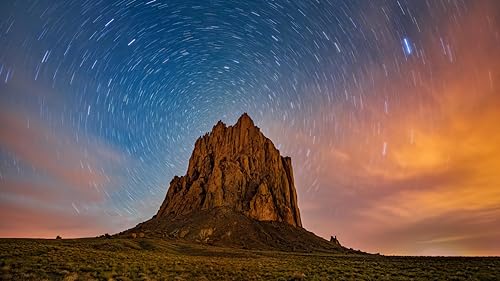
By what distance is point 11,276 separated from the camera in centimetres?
1738

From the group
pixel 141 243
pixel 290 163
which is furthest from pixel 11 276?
pixel 290 163

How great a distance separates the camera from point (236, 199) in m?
127

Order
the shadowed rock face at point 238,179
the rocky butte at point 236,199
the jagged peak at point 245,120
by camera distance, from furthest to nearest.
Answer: the jagged peak at point 245,120 → the shadowed rock face at point 238,179 → the rocky butte at point 236,199

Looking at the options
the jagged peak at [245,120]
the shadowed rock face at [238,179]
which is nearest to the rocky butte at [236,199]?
the shadowed rock face at [238,179]

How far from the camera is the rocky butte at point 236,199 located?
326ft

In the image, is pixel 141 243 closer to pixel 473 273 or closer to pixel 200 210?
pixel 473 273

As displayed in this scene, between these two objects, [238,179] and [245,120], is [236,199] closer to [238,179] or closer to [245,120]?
[238,179]

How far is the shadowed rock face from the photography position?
12462 centimetres

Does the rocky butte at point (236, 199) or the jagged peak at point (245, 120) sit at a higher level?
the jagged peak at point (245, 120)

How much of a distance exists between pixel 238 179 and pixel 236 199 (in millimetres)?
9965

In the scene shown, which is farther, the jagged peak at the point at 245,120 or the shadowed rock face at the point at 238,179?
the jagged peak at the point at 245,120

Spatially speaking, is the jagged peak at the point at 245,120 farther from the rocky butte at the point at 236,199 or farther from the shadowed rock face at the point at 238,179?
the rocky butte at the point at 236,199

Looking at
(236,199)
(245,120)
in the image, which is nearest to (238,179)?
(236,199)

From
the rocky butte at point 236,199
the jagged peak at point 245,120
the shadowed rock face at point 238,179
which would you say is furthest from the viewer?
the jagged peak at point 245,120
